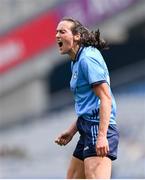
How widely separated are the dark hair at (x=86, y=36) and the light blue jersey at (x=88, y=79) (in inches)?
1.7

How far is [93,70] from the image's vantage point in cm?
516

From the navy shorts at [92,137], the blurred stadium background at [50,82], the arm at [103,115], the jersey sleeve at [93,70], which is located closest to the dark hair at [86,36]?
the jersey sleeve at [93,70]

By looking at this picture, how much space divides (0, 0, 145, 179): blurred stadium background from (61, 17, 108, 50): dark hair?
26.7ft

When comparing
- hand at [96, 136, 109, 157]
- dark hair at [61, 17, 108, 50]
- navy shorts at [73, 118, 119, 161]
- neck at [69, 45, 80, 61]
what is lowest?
hand at [96, 136, 109, 157]

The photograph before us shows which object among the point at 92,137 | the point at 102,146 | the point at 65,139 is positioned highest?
the point at 65,139

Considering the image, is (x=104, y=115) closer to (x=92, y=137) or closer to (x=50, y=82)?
(x=92, y=137)

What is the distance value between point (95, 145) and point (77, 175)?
42 cm

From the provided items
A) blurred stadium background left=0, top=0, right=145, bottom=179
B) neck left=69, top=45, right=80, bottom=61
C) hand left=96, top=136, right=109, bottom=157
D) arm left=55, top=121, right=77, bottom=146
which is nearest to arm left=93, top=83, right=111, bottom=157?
hand left=96, top=136, right=109, bottom=157

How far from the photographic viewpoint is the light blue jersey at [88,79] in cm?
517

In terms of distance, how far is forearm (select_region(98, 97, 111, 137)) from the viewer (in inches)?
200

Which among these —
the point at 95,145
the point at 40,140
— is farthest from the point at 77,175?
the point at 40,140

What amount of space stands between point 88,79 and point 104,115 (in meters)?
0.24

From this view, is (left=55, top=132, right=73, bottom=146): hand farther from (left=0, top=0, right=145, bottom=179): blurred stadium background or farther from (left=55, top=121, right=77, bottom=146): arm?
(left=0, top=0, right=145, bottom=179): blurred stadium background

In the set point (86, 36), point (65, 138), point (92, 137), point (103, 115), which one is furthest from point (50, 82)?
point (103, 115)
